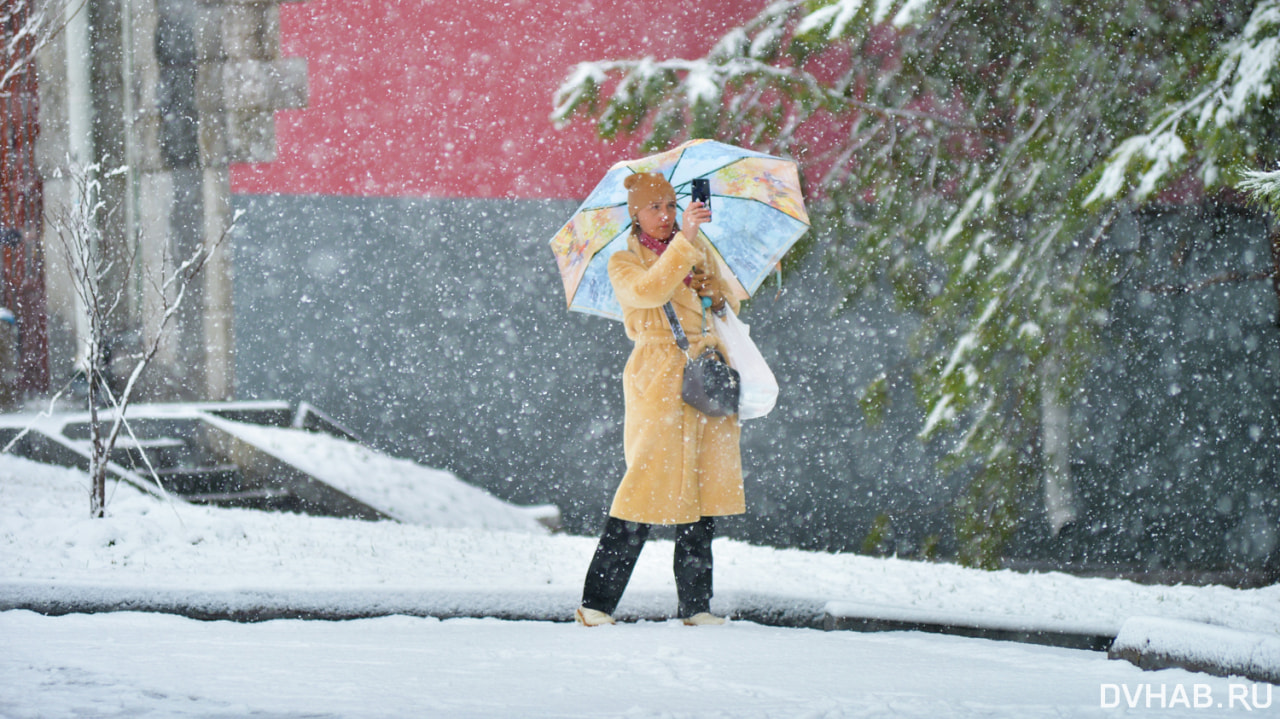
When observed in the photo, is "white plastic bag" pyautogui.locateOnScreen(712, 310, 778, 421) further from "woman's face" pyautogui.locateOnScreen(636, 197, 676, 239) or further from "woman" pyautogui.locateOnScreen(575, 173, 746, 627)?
"woman's face" pyautogui.locateOnScreen(636, 197, 676, 239)

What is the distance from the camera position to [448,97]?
8242 millimetres

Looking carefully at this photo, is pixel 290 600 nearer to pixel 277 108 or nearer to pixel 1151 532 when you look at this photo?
pixel 277 108

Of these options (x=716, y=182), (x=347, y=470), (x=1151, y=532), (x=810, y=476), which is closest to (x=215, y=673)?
(x=716, y=182)

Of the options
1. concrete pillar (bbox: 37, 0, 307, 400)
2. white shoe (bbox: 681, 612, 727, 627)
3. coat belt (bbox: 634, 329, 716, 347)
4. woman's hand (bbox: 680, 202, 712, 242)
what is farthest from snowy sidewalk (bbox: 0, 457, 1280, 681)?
concrete pillar (bbox: 37, 0, 307, 400)

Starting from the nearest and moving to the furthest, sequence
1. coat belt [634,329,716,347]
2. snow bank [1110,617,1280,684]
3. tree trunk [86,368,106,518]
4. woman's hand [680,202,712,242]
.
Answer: snow bank [1110,617,1280,684] < woman's hand [680,202,712,242] < coat belt [634,329,716,347] < tree trunk [86,368,106,518]

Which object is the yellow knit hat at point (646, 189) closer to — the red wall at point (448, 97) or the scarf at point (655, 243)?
the scarf at point (655, 243)

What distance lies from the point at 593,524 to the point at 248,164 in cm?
376

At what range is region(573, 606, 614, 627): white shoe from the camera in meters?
3.78

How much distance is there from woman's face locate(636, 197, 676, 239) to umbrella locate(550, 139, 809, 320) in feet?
0.75

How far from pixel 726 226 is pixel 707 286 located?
1.13 ft

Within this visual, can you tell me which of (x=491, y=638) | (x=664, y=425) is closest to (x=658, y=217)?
(x=664, y=425)

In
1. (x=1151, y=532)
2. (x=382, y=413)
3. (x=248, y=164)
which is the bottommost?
(x=1151, y=532)

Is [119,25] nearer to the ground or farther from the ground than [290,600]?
farther from the ground

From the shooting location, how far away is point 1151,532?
8281 mm
